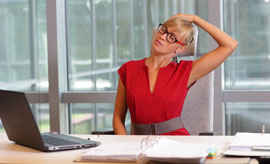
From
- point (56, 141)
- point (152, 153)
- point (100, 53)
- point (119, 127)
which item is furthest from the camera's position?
point (100, 53)

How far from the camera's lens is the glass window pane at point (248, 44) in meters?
3.57

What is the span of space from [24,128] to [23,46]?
8.45 feet

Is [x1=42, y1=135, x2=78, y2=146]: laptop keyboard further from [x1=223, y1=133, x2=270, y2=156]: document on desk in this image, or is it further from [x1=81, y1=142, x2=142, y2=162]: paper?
[x1=223, y1=133, x2=270, y2=156]: document on desk

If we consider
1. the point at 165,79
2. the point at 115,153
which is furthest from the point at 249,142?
the point at 165,79

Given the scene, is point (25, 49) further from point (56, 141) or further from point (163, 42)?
point (56, 141)

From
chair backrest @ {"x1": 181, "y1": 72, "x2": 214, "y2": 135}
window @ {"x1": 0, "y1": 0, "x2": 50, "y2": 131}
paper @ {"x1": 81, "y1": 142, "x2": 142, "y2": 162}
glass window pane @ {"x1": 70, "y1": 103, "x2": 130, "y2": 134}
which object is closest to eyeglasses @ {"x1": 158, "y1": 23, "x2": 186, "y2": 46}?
chair backrest @ {"x1": 181, "y1": 72, "x2": 214, "y2": 135}

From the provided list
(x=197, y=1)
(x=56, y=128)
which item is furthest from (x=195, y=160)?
(x=56, y=128)

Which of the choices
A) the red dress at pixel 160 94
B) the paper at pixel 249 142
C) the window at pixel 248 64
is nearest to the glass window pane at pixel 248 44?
the window at pixel 248 64

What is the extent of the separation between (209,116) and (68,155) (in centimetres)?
113

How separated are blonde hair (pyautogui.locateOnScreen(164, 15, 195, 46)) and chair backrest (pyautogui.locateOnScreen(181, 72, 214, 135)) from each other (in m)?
0.26

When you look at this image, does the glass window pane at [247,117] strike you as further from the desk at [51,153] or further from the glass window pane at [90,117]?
the desk at [51,153]

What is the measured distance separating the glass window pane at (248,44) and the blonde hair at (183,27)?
3.99ft

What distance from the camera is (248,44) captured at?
360cm

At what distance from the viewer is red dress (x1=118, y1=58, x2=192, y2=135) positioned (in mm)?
2381
